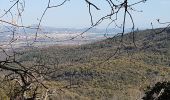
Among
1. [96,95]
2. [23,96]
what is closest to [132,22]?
[23,96]

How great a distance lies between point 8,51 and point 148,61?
4172 inches

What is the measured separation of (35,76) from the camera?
2174 mm

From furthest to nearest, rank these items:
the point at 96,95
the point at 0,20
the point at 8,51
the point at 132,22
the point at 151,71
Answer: the point at 151,71 < the point at 96,95 < the point at 8,51 < the point at 0,20 < the point at 132,22

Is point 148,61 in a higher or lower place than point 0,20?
lower

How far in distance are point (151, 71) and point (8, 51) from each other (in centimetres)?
9365

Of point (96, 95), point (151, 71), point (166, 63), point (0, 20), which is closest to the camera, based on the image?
point (0, 20)

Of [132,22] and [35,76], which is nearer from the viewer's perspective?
[132,22]

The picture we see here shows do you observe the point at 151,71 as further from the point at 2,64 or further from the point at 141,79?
the point at 2,64

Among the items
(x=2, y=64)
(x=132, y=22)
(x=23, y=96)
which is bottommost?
(x=23, y=96)

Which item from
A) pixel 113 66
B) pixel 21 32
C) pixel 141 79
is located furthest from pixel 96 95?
pixel 21 32

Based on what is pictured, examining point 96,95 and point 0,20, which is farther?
point 96,95

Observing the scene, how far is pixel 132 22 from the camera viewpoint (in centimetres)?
191

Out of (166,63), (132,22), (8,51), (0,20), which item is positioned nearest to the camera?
(132,22)

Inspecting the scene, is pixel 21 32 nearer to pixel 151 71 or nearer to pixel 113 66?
pixel 151 71
